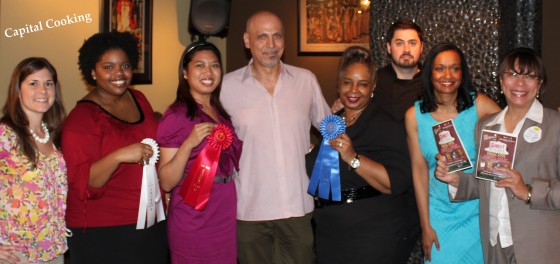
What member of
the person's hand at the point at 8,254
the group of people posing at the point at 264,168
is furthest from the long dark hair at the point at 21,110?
the person's hand at the point at 8,254

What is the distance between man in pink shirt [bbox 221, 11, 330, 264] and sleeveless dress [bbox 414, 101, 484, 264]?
2.24ft

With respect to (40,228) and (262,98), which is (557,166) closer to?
(262,98)

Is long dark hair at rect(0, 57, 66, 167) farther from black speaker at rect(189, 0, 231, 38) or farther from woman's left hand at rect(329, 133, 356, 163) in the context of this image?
black speaker at rect(189, 0, 231, 38)

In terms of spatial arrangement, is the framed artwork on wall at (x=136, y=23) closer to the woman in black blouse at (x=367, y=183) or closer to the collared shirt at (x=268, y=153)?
the collared shirt at (x=268, y=153)

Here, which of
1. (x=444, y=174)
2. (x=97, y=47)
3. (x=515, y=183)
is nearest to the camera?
(x=515, y=183)

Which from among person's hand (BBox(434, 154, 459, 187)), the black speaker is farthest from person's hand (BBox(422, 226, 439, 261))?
the black speaker

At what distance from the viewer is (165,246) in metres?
2.91

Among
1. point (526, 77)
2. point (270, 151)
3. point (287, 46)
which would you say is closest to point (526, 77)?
point (526, 77)

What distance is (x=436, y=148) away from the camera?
2559 millimetres

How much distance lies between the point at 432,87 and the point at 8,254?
76.3 inches

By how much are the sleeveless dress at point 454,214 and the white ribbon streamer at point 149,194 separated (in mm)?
1223

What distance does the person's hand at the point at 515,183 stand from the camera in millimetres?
2229

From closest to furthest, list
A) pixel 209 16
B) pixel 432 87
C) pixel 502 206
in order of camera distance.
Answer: pixel 502 206
pixel 432 87
pixel 209 16

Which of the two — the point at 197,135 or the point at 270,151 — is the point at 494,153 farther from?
the point at 197,135
